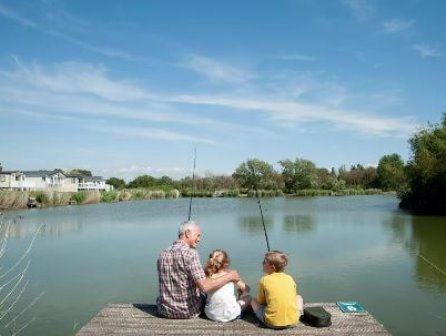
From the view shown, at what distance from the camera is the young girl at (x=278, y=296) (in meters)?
4.15

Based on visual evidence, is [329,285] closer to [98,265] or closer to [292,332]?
[292,332]

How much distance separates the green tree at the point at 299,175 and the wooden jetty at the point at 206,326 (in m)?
57.9

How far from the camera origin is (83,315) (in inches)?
249

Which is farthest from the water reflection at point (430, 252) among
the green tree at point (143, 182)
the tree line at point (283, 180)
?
the green tree at point (143, 182)

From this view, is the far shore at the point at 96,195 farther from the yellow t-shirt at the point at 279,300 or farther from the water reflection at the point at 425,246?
the yellow t-shirt at the point at 279,300

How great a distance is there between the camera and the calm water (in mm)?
6422

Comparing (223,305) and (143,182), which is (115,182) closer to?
(143,182)

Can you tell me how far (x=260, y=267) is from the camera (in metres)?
9.28

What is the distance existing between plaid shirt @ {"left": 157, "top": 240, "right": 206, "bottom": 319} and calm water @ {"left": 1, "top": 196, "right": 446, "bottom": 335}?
189 cm

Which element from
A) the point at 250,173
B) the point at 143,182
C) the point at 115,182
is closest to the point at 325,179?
the point at 250,173

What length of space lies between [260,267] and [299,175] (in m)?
54.5

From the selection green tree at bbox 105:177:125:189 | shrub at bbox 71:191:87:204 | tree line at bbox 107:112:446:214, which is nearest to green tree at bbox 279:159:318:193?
tree line at bbox 107:112:446:214

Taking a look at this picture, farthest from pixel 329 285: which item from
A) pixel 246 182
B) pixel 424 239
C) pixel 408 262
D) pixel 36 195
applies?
pixel 246 182

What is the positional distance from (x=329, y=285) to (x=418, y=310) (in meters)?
1.64
